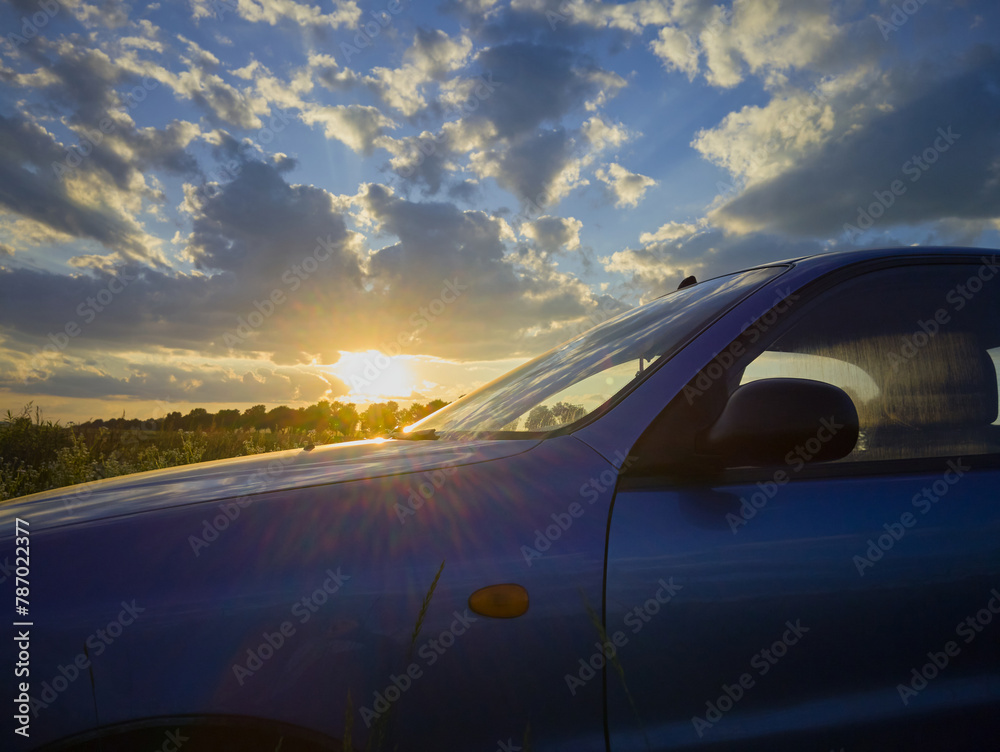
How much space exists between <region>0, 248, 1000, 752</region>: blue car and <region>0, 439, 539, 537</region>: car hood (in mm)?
17

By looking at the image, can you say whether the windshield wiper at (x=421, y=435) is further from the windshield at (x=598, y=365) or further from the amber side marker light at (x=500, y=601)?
the amber side marker light at (x=500, y=601)

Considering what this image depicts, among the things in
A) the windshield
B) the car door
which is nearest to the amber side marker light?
the car door

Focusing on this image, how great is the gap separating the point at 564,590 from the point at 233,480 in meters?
0.95

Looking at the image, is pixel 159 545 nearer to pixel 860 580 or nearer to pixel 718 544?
pixel 718 544

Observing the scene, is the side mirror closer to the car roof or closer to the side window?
the side window

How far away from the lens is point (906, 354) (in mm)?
1835

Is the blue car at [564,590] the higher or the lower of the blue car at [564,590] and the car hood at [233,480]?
the lower

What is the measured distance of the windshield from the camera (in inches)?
64.5

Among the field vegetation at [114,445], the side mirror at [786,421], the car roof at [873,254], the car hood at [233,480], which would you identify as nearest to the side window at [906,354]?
the car roof at [873,254]

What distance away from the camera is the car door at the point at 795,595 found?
120 centimetres

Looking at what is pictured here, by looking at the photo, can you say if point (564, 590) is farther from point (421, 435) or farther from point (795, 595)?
point (421, 435)

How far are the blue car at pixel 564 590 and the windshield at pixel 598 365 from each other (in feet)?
0.20

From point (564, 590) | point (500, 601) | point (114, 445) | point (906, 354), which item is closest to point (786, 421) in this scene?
point (564, 590)

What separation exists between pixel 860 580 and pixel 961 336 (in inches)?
46.1
